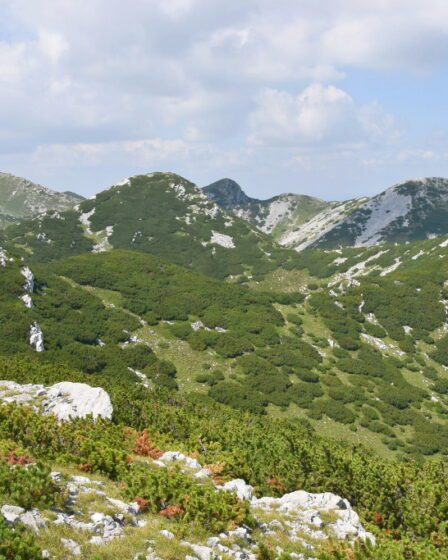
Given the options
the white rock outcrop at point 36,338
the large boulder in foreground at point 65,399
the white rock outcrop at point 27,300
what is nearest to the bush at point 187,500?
the large boulder in foreground at point 65,399

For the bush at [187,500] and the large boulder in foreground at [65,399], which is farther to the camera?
the large boulder in foreground at [65,399]

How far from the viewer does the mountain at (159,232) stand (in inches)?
4427

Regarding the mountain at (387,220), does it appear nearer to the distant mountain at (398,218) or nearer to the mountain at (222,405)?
the distant mountain at (398,218)

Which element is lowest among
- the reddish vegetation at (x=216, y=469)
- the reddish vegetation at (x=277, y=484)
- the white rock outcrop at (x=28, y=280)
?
the reddish vegetation at (x=277, y=484)

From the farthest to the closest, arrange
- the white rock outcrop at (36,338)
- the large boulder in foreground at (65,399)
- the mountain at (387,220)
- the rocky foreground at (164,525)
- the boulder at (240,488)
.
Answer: the mountain at (387,220), the white rock outcrop at (36,338), the large boulder in foreground at (65,399), the boulder at (240,488), the rocky foreground at (164,525)

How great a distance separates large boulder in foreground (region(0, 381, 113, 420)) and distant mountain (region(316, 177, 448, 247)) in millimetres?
147886

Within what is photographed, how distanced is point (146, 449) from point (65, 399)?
6.91 metres

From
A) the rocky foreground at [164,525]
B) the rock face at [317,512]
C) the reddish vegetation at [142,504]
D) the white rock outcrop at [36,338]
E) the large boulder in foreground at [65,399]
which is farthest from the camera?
the white rock outcrop at [36,338]

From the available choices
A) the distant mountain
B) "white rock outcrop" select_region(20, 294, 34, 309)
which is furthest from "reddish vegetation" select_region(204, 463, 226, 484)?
the distant mountain

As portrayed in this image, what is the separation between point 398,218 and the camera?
Answer: 584 feet

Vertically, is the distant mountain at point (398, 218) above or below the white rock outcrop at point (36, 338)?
above

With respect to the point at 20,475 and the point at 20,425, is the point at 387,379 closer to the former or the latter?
the point at 20,425

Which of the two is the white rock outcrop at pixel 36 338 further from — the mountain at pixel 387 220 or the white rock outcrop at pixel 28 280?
the mountain at pixel 387 220

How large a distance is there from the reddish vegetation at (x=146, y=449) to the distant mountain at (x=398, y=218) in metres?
151
